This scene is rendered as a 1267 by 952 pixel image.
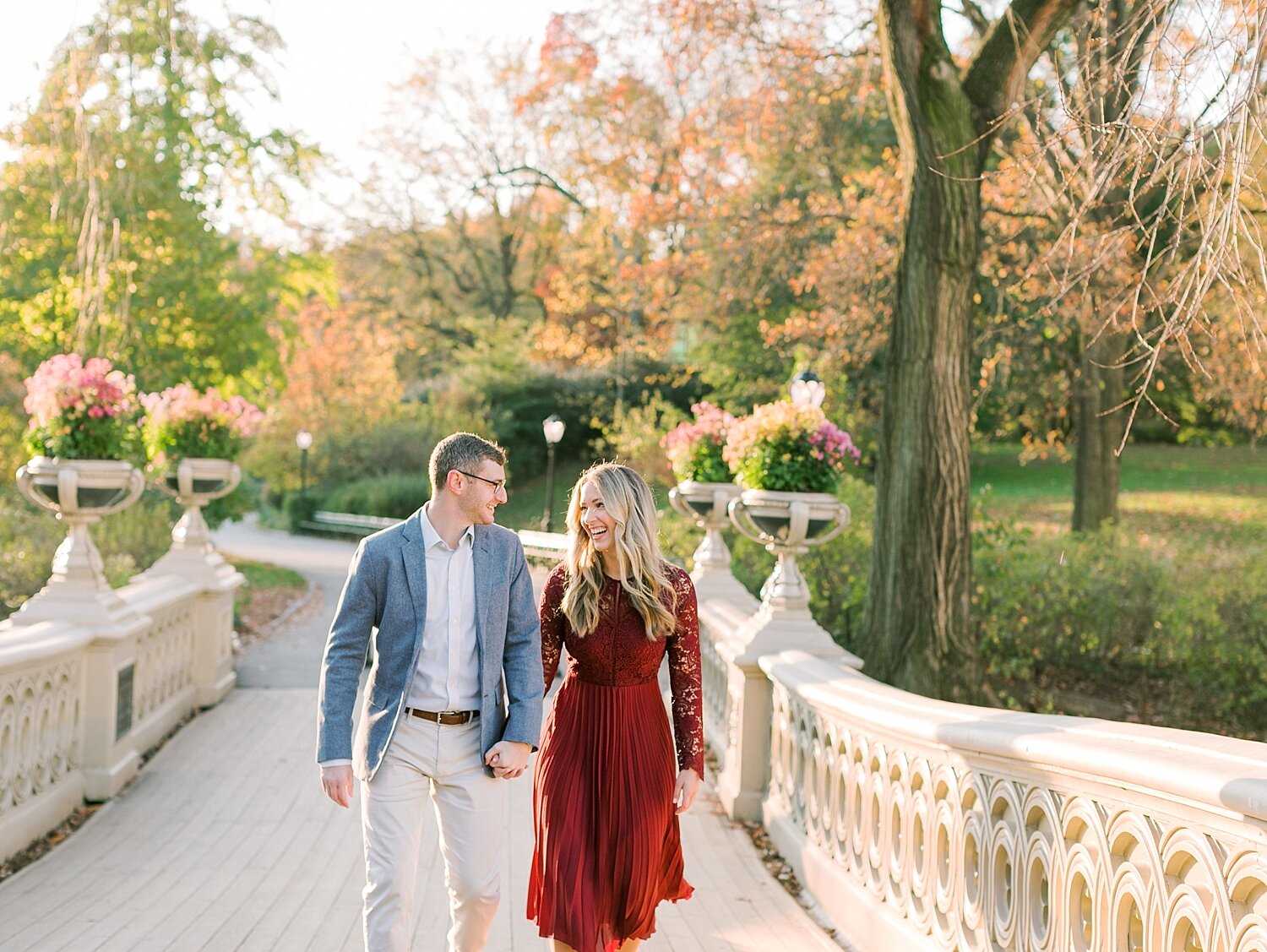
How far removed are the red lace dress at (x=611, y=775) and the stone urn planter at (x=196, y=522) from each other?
7.32 m

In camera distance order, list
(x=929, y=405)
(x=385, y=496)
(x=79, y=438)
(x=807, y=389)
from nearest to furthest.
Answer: (x=79, y=438) → (x=929, y=405) → (x=807, y=389) → (x=385, y=496)

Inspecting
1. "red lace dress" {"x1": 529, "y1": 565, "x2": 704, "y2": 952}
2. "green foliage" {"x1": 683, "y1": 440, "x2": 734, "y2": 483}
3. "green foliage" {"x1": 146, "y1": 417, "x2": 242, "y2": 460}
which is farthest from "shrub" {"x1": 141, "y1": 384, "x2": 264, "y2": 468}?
→ "red lace dress" {"x1": 529, "y1": 565, "x2": 704, "y2": 952}

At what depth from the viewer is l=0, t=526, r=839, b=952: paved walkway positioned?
17.5 feet

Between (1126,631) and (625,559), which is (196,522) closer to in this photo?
(625,559)

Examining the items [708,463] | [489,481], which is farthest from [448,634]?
[708,463]

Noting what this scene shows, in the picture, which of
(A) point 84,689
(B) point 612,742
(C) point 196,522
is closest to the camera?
(B) point 612,742

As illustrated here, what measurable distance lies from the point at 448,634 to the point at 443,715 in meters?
0.24

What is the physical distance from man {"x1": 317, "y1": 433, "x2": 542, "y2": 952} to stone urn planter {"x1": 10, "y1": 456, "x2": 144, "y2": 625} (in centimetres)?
461

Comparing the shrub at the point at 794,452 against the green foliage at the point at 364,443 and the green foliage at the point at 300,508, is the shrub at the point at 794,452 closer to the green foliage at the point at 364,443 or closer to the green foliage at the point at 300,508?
the green foliage at the point at 364,443

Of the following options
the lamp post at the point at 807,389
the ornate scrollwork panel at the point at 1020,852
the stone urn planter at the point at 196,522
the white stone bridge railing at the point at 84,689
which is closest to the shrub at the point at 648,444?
the lamp post at the point at 807,389

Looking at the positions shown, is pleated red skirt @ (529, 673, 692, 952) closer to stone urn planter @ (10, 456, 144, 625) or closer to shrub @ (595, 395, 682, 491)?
stone urn planter @ (10, 456, 144, 625)

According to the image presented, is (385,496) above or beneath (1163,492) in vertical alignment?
beneath

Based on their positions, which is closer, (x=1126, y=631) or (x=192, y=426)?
(x=192, y=426)

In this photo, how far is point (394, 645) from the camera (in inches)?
150
